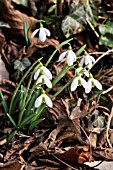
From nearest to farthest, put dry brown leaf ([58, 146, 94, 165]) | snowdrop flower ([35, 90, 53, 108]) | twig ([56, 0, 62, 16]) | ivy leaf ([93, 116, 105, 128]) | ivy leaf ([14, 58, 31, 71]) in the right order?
1. snowdrop flower ([35, 90, 53, 108])
2. dry brown leaf ([58, 146, 94, 165])
3. ivy leaf ([93, 116, 105, 128])
4. ivy leaf ([14, 58, 31, 71])
5. twig ([56, 0, 62, 16])

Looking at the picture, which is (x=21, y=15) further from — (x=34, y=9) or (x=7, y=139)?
(x=7, y=139)

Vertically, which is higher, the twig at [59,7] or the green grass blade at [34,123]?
the twig at [59,7]

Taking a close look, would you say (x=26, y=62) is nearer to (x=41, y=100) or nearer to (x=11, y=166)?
(x=41, y=100)

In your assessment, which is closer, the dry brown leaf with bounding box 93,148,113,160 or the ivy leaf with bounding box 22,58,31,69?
the dry brown leaf with bounding box 93,148,113,160

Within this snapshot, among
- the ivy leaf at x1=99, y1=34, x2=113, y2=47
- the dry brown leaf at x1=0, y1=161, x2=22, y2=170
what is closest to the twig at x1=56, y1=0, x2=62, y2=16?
the ivy leaf at x1=99, y1=34, x2=113, y2=47

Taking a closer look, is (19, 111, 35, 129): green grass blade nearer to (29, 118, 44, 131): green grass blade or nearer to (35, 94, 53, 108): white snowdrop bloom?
(29, 118, 44, 131): green grass blade

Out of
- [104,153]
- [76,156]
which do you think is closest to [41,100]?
[76,156]

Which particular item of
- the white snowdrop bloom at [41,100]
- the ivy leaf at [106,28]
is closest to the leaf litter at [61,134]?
the white snowdrop bloom at [41,100]

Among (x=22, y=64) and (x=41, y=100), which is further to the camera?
(x=22, y=64)

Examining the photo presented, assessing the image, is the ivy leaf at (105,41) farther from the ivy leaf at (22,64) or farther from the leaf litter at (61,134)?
the ivy leaf at (22,64)
